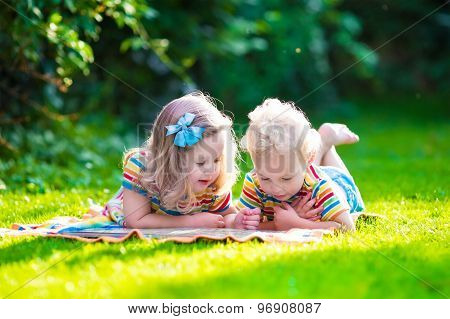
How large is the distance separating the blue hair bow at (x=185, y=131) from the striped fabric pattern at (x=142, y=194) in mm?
317

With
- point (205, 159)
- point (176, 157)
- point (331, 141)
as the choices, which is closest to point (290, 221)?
point (205, 159)

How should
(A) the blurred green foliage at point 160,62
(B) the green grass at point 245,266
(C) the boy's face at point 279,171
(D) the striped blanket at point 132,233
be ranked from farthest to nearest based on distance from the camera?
(A) the blurred green foliage at point 160,62
(C) the boy's face at point 279,171
(D) the striped blanket at point 132,233
(B) the green grass at point 245,266

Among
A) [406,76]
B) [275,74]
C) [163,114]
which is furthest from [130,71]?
[406,76]

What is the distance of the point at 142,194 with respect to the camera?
374 cm

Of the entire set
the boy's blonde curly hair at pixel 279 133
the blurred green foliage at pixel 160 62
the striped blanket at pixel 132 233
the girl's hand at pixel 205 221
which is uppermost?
the blurred green foliage at pixel 160 62

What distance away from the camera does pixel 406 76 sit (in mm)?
14633

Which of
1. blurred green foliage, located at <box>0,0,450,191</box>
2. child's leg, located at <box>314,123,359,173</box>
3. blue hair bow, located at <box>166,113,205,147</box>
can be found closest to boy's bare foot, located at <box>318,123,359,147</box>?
child's leg, located at <box>314,123,359,173</box>

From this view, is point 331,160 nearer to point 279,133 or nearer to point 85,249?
point 279,133

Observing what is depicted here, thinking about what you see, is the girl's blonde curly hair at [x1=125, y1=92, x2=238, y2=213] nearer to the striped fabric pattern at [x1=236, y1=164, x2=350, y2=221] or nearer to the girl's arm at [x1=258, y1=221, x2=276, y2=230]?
the striped fabric pattern at [x1=236, y1=164, x2=350, y2=221]

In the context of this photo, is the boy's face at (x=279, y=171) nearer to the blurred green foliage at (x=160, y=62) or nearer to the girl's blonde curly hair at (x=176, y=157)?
the girl's blonde curly hair at (x=176, y=157)

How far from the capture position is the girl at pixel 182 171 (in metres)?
3.60

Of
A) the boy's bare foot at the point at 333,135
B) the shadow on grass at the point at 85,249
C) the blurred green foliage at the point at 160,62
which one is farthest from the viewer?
the blurred green foliage at the point at 160,62

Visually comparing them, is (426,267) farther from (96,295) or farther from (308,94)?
(308,94)

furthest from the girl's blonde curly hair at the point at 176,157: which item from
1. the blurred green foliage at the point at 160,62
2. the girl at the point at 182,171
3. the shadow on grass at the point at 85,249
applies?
the blurred green foliage at the point at 160,62
